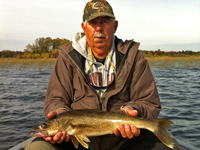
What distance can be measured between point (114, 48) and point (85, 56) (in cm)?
48

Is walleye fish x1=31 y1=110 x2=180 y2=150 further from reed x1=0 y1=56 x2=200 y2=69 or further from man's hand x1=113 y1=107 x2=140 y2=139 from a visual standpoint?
reed x1=0 y1=56 x2=200 y2=69

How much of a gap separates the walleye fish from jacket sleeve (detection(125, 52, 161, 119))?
1.07ft

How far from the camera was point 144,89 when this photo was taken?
3.44 m

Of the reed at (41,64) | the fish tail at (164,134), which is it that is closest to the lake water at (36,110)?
the fish tail at (164,134)

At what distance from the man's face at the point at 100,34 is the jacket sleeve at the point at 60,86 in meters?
0.50

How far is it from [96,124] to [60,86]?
83cm

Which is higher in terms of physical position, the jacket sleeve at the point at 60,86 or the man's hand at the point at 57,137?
the jacket sleeve at the point at 60,86

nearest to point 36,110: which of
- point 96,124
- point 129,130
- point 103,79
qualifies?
point 103,79

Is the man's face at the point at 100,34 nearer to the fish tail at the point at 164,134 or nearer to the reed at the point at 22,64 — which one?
the fish tail at the point at 164,134

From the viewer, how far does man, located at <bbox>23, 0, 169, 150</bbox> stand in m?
3.33

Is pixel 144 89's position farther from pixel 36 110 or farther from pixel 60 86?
pixel 36 110

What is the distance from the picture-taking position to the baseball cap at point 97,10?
11.1 feet

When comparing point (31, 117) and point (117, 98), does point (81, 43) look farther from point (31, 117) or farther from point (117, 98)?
point (31, 117)

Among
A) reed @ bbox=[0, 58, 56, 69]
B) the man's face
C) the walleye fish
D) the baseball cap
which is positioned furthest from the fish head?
reed @ bbox=[0, 58, 56, 69]
